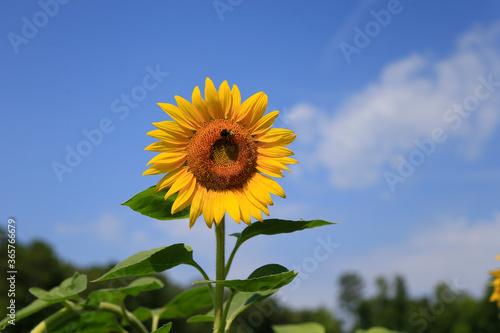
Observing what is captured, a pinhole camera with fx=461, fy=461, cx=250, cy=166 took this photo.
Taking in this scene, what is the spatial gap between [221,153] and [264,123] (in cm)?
23

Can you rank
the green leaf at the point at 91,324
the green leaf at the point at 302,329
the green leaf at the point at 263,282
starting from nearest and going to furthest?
the green leaf at the point at 263,282, the green leaf at the point at 91,324, the green leaf at the point at 302,329

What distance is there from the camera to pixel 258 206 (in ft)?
6.24

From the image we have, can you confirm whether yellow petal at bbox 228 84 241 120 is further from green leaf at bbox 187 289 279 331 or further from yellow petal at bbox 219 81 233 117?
green leaf at bbox 187 289 279 331

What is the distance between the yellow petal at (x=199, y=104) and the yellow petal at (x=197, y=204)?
313mm

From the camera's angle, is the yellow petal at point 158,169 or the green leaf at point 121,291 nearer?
the yellow petal at point 158,169

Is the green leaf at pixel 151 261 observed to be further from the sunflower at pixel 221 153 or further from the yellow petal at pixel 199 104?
the yellow petal at pixel 199 104

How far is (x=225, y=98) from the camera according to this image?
2004 millimetres

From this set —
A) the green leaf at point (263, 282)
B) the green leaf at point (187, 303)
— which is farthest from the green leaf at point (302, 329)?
the green leaf at point (263, 282)

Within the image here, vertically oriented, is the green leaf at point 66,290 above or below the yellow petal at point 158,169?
below

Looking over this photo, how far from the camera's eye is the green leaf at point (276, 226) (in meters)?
1.83

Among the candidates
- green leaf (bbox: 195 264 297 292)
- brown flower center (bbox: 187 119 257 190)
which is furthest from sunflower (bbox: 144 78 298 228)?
green leaf (bbox: 195 264 297 292)

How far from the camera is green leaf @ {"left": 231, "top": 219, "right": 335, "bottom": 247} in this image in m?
1.83

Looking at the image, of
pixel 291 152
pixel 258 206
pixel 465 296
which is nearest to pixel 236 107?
pixel 291 152

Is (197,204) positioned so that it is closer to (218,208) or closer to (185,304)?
(218,208)
